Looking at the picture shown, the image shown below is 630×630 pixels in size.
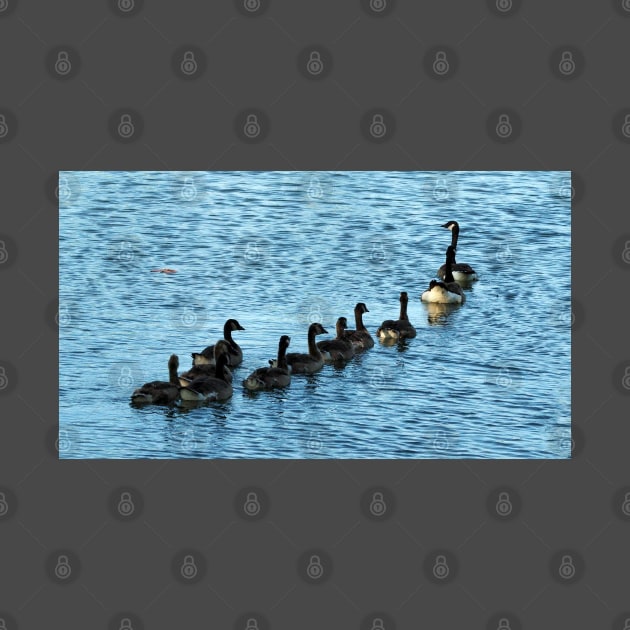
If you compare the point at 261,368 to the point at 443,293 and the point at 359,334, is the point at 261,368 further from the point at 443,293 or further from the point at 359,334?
the point at 443,293

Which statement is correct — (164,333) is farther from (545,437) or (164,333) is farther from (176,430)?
(545,437)

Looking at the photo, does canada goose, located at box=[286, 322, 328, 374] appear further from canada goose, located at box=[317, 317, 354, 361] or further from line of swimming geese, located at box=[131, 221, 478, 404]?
canada goose, located at box=[317, 317, 354, 361]

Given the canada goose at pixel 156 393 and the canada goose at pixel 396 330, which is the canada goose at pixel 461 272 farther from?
the canada goose at pixel 156 393

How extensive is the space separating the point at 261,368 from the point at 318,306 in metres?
4.32

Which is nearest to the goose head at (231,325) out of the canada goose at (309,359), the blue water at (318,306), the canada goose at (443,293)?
the blue water at (318,306)

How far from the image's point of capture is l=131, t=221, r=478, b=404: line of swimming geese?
1870cm

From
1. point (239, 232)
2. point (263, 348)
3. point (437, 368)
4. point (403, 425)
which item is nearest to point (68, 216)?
point (239, 232)

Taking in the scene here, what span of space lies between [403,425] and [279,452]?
2.06 metres

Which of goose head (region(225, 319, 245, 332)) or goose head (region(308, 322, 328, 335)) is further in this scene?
goose head (region(308, 322, 328, 335))

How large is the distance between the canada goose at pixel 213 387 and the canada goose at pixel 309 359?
1332 mm

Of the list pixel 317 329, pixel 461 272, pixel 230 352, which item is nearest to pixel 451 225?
pixel 461 272

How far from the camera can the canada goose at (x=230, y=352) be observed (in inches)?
791

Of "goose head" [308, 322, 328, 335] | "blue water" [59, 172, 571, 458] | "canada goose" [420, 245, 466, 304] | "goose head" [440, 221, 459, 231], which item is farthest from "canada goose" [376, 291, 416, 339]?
"goose head" [440, 221, 459, 231]

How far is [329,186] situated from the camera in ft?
102
